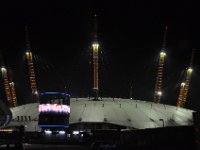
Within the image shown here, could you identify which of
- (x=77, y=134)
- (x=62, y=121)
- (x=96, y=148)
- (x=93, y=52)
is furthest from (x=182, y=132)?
(x=93, y=52)

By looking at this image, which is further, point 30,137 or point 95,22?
point 95,22

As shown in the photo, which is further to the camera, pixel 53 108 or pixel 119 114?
pixel 119 114

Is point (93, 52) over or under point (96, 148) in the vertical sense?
over

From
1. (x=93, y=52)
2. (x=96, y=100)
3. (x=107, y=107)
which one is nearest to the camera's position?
(x=107, y=107)

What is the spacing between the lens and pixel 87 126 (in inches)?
3875

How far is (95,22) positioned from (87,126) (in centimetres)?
6077

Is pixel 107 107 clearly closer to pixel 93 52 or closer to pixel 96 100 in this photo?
pixel 96 100

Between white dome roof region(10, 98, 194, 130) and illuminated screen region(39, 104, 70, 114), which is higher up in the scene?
illuminated screen region(39, 104, 70, 114)

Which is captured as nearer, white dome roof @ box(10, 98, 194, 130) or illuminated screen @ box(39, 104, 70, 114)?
illuminated screen @ box(39, 104, 70, 114)

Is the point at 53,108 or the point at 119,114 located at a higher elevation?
the point at 53,108

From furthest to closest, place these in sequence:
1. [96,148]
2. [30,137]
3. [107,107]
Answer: [107,107] < [30,137] < [96,148]

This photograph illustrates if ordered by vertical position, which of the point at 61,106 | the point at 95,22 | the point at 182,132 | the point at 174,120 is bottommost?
the point at 174,120

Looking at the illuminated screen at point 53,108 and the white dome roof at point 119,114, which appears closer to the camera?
the illuminated screen at point 53,108

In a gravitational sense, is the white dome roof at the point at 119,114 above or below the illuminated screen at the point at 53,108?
below
